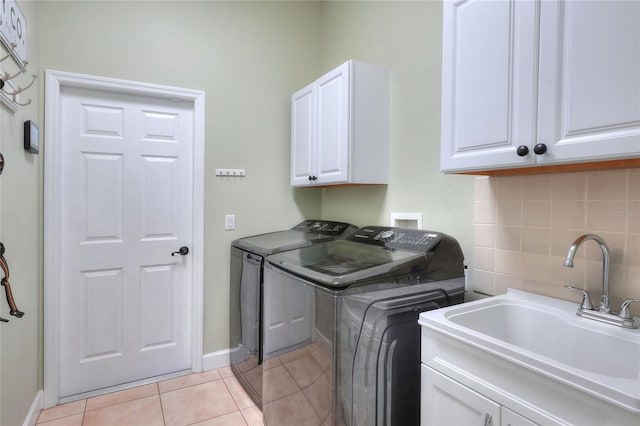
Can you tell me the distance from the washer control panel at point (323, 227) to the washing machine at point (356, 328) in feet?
2.24

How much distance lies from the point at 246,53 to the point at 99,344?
242 centimetres

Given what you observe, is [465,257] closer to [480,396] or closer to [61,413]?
[480,396]

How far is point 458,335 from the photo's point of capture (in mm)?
1125

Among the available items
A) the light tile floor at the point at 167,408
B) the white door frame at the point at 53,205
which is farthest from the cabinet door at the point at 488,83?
the white door frame at the point at 53,205

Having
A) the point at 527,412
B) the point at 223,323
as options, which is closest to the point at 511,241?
the point at 527,412

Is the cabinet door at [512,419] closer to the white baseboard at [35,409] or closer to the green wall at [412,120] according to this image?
the green wall at [412,120]

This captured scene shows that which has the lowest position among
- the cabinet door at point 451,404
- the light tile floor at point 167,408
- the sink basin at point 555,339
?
the light tile floor at point 167,408

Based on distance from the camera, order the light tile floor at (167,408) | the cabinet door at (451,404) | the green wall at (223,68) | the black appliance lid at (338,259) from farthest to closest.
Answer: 1. the green wall at (223,68)
2. the light tile floor at (167,408)
3. the black appliance lid at (338,259)
4. the cabinet door at (451,404)

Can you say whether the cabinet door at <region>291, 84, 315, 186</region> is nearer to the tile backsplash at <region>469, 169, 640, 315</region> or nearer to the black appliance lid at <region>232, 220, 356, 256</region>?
the black appliance lid at <region>232, 220, 356, 256</region>

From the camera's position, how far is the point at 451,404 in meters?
1.17

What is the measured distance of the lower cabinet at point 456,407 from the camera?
3.33 ft

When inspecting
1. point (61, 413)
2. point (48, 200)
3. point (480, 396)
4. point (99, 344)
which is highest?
point (48, 200)

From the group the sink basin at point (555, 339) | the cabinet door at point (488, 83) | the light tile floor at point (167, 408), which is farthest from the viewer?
the light tile floor at point (167, 408)

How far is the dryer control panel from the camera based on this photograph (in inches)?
67.4
